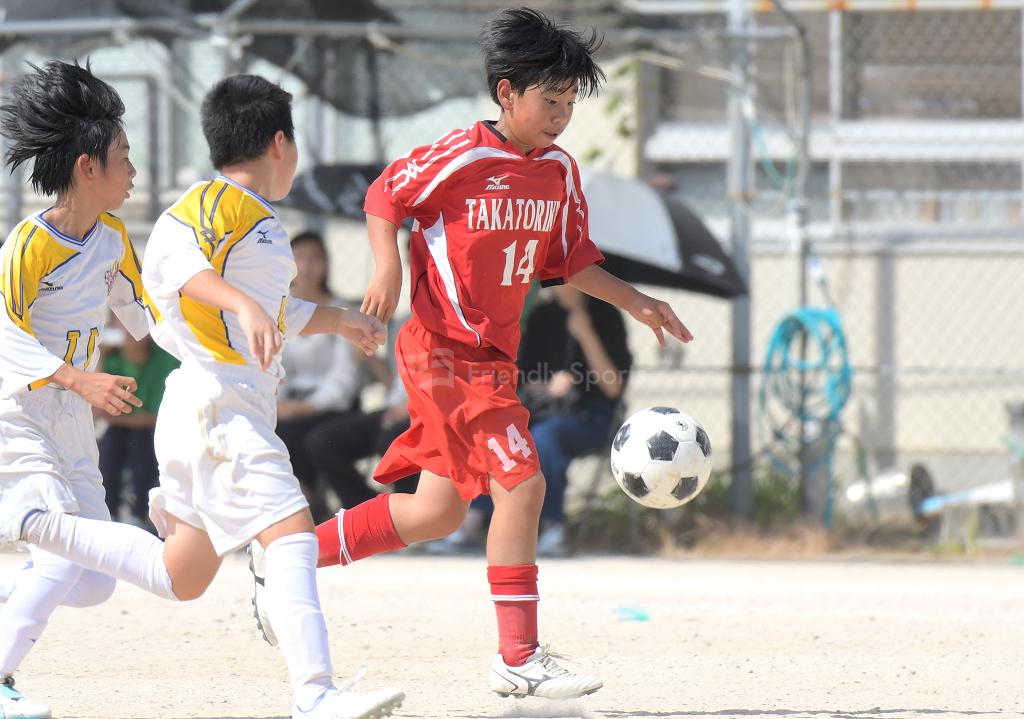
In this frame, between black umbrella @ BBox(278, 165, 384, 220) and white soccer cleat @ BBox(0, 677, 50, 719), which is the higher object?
black umbrella @ BBox(278, 165, 384, 220)

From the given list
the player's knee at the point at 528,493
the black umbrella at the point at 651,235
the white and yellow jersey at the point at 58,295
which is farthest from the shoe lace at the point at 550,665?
the black umbrella at the point at 651,235

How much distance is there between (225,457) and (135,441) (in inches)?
188

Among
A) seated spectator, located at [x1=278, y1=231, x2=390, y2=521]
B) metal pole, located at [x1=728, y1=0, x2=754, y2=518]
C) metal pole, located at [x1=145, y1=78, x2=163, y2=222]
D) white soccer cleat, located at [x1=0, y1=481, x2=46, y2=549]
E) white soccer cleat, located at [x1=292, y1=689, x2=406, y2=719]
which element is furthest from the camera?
metal pole, located at [x1=145, y1=78, x2=163, y2=222]

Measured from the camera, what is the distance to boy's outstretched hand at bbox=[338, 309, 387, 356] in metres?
3.52

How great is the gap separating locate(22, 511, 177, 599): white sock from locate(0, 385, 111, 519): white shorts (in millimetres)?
64

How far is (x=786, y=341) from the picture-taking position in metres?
8.50

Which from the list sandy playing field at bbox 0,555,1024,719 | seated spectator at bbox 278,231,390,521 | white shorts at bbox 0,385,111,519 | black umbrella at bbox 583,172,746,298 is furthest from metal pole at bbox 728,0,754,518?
white shorts at bbox 0,385,111,519

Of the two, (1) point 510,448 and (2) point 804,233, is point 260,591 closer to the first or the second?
(1) point 510,448

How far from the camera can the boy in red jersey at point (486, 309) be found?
3.86 meters

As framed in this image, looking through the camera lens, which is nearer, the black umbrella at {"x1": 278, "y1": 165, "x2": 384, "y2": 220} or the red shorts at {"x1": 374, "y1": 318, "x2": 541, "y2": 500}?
the red shorts at {"x1": 374, "y1": 318, "x2": 541, "y2": 500}

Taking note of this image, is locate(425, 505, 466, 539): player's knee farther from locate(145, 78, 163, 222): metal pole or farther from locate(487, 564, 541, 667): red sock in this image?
locate(145, 78, 163, 222): metal pole

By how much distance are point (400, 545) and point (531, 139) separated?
3.91ft

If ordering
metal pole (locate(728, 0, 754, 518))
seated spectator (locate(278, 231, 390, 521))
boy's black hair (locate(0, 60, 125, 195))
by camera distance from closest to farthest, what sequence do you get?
1. boy's black hair (locate(0, 60, 125, 195))
2. seated spectator (locate(278, 231, 390, 521))
3. metal pole (locate(728, 0, 754, 518))

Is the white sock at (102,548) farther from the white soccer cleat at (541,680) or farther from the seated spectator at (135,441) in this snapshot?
the seated spectator at (135,441)
